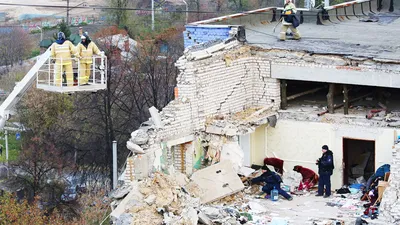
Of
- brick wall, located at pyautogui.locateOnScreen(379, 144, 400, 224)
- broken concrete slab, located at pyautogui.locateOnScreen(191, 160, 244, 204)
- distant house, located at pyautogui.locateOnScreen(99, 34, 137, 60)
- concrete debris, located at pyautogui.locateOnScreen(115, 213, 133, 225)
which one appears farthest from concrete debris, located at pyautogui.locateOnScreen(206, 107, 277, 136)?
distant house, located at pyautogui.locateOnScreen(99, 34, 137, 60)

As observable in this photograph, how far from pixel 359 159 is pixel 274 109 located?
218 centimetres

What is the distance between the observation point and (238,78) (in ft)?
70.0

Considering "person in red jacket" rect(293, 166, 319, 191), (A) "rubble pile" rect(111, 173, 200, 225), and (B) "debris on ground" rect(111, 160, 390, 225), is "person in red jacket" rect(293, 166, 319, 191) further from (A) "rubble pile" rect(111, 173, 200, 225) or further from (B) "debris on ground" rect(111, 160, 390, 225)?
(A) "rubble pile" rect(111, 173, 200, 225)

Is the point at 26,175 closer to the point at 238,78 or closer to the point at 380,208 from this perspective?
the point at 238,78

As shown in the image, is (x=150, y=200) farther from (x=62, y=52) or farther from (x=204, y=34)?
(x=204, y=34)

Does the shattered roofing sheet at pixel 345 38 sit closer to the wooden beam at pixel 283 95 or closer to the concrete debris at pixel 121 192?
the wooden beam at pixel 283 95

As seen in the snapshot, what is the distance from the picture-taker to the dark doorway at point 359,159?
2129cm

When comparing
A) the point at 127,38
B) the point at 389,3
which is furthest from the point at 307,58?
the point at 127,38

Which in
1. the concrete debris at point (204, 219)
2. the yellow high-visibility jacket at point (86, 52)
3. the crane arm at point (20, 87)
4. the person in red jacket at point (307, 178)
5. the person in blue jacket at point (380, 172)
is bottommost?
the concrete debris at point (204, 219)

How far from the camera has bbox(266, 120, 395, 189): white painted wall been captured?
2002 centimetres

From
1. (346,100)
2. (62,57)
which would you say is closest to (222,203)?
(346,100)

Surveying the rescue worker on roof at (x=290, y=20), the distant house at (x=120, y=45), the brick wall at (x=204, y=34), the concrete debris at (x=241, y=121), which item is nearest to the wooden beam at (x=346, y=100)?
the concrete debris at (x=241, y=121)

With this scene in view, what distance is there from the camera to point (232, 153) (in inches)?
797

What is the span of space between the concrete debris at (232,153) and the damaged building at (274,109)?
0.02m
